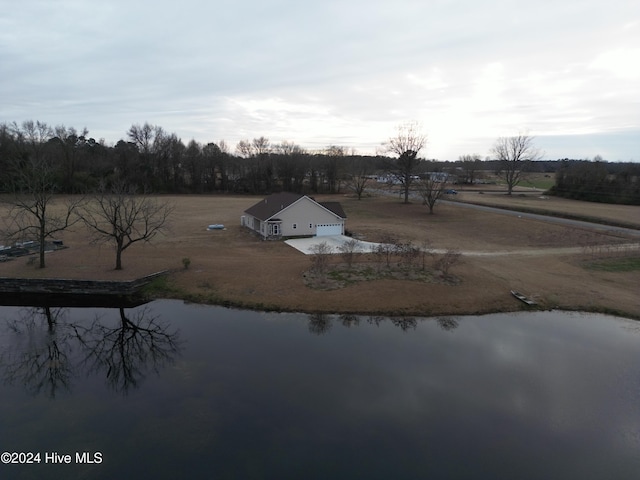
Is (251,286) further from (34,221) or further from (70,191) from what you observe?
(70,191)

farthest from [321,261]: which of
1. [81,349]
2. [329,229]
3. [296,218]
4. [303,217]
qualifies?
[81,349]

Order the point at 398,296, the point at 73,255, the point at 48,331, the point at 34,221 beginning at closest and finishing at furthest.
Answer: the point at 48,331, the point at 398,296, the point at 73,255, the point at 34,221

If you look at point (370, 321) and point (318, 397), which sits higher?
point (370, 321)

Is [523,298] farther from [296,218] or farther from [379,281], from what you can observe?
[296,218]

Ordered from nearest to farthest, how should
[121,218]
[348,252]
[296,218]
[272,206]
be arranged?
[121,218], [348,252], [296,218], [272,206]

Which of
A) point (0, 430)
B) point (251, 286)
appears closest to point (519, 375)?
point (251, 286)

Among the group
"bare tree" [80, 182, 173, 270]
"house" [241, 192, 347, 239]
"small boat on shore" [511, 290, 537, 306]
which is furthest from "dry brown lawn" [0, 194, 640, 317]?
"house" [241, 192, 347, 239]

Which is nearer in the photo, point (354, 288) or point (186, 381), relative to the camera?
point (186, 381)
